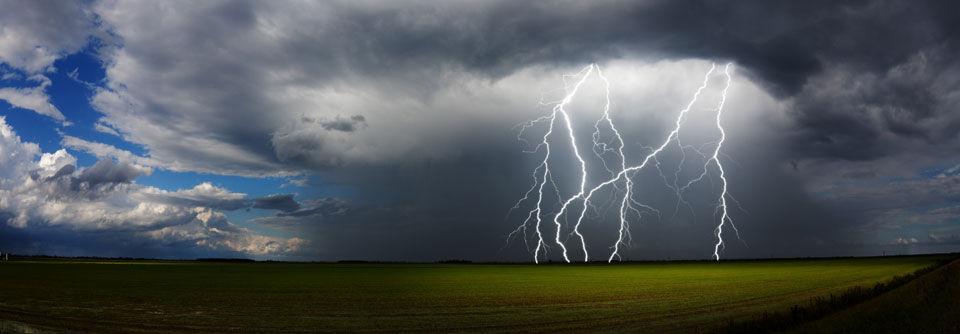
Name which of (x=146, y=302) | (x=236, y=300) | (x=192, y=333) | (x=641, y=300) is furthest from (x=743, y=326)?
(x=146, y=302)

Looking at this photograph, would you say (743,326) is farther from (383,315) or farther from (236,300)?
(236,300)

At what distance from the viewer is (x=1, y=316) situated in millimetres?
17578

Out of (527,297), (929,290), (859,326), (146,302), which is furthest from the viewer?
(527,297)

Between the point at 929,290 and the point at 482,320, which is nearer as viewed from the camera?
the point at 482,320

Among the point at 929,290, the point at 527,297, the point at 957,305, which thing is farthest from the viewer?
the point at 527,297

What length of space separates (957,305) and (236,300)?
96.2ft

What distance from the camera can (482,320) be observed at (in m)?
17.9

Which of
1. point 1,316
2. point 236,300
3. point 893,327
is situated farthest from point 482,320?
point 1,316

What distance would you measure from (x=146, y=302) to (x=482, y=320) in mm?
16781

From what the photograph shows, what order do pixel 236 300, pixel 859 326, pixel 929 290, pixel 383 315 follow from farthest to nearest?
pixel 236 300 < pixel 929 290 < pixel 383 315 < pixel 859 326

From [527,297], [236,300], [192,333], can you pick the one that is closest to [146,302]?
[236,300]

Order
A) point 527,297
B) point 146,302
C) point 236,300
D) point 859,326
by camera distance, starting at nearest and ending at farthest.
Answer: point 859,326 → point 146,302 → point 236,300 → point 527,297

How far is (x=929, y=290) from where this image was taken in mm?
21703

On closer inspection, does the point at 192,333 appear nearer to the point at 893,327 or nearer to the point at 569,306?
the point at 569,306
